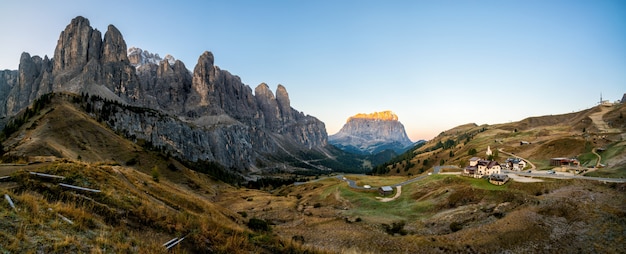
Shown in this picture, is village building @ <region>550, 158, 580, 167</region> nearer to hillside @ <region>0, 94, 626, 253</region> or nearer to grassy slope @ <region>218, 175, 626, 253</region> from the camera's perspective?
hillside @ <region>0, 94, 626, 253</region>

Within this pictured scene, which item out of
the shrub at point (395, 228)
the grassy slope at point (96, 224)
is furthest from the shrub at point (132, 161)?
the shrub at point (395, 228)

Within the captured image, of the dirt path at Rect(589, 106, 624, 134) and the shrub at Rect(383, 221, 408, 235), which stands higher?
the dirt path at Rect(589, 106, 624, 134)

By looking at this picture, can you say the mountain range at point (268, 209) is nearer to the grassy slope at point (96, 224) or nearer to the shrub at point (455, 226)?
the grassy slope at point (96, 224)

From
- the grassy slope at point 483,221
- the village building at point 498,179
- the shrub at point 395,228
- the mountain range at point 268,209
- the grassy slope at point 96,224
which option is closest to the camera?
the grassy slope at point 96,224

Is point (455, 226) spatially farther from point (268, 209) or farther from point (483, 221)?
point (268, 209)

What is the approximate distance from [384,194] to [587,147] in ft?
227

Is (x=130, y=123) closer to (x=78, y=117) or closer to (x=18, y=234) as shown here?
(x=78, y=117)

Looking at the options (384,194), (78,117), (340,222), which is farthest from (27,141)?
(384,194)

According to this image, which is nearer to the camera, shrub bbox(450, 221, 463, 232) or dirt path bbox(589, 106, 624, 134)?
shrub bbox(450, 221, 463, 232)

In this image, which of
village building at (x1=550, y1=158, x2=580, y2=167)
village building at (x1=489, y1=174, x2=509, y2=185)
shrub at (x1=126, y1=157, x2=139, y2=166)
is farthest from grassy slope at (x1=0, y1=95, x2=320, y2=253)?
village building at (x1=550, y1=158, x2=580, y2=167)

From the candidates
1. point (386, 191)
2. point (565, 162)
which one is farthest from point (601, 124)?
point (386, 191)

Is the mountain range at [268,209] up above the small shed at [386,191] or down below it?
above

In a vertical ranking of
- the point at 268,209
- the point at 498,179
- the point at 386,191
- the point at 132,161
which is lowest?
the point at 268,209

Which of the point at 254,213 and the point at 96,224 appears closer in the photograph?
the point at 96,224
